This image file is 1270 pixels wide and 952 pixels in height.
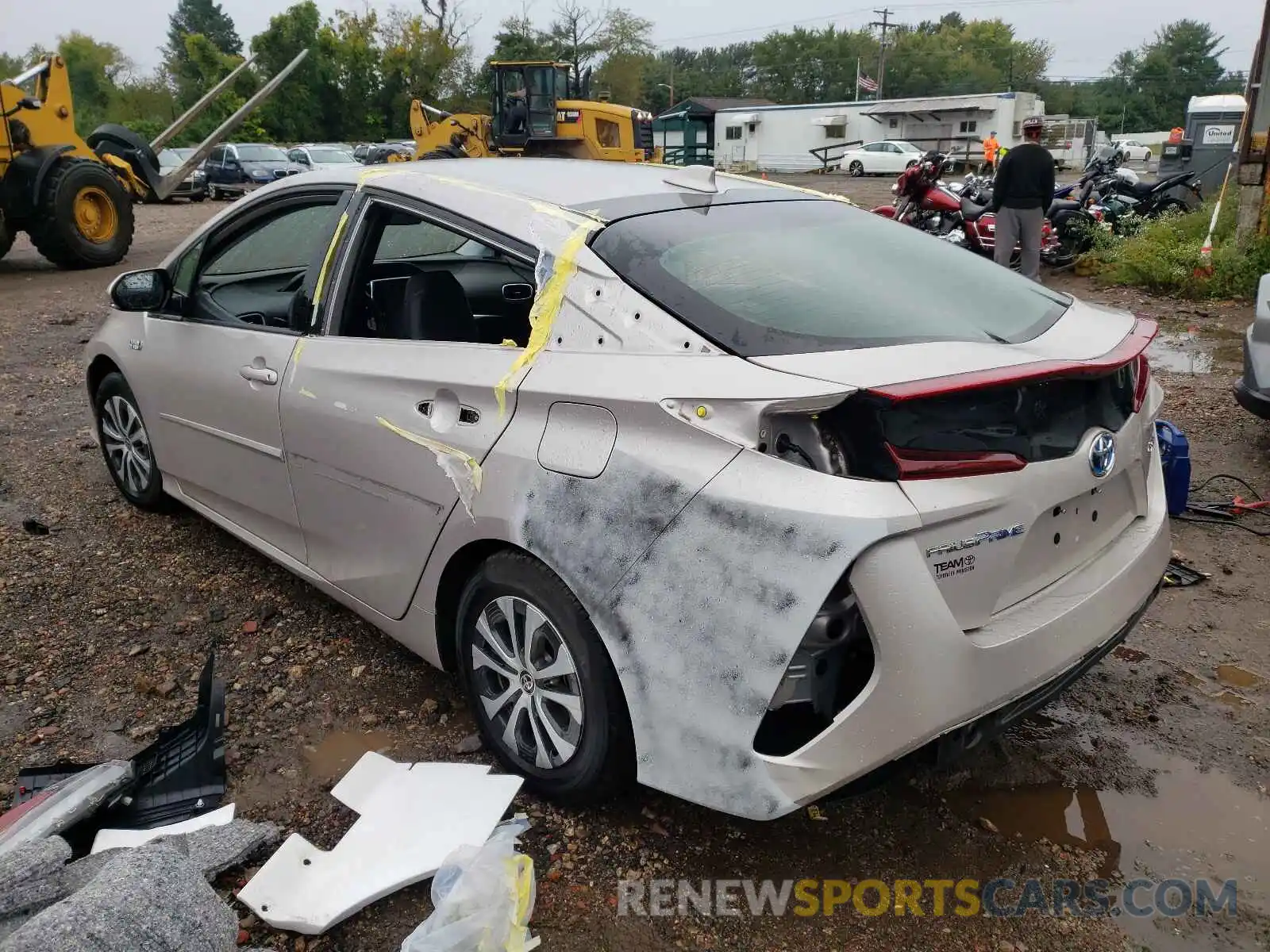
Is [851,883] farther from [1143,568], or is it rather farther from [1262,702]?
[1262,702]

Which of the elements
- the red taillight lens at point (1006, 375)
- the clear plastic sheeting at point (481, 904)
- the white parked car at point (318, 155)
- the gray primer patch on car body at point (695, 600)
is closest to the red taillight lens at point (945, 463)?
the red taillight lens at point (1006, 375)

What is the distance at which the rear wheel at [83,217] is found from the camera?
12.0 m

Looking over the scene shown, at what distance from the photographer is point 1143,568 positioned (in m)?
2.53

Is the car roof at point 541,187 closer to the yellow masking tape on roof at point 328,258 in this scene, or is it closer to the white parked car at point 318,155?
the yellow masking tape on roof at point 328,258

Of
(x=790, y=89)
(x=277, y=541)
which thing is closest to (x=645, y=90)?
(x=790, y=89)

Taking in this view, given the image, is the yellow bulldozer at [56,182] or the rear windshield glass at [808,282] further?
the yellow bulldozer at [56,182]

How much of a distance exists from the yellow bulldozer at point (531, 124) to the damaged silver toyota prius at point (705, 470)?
692 inches

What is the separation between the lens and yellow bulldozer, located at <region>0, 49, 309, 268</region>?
11820mm

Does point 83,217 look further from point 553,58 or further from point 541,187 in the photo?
point 553,58

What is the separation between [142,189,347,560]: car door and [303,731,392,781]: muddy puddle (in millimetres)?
701

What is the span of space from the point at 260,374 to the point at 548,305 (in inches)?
51.0

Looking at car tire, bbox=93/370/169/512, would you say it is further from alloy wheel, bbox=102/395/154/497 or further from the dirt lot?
the dirt lot

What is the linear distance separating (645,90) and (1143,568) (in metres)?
77.8

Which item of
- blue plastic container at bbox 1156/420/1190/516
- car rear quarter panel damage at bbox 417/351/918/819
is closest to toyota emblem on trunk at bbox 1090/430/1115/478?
car rear quarter panel damage at bbox 417/351/918/819
